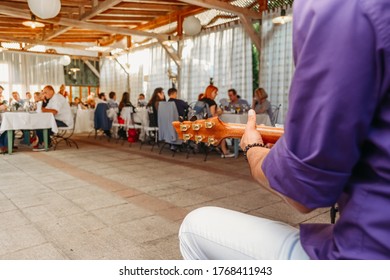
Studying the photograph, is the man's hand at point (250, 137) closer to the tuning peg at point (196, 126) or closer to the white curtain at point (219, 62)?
the tuning peg at point (196, 126)

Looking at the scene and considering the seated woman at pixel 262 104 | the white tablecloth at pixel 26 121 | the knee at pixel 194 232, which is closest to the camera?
the knee at pixel 194 232

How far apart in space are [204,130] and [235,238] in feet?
1.70

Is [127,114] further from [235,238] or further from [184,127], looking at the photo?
[235,238]

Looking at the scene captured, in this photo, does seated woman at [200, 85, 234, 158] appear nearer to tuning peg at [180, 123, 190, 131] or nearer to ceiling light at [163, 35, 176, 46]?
ceiling light at [163, 35, 176, 46]

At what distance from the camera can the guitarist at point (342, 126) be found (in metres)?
0.48

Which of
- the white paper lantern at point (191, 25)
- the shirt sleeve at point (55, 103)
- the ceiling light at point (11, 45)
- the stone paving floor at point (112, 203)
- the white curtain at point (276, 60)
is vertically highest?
the ceiling light at point (11, 45)

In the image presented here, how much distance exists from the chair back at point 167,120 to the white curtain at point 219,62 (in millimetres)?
2751

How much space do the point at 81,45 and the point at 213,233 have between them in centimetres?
1325

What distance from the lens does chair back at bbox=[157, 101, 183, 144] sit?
207 inches

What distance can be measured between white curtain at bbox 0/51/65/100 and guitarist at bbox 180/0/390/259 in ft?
45.0

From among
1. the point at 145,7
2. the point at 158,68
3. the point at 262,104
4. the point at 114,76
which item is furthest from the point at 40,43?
the point at 262,104

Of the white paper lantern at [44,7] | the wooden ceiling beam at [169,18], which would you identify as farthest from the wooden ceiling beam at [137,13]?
the white paper lantern at [44,7]
